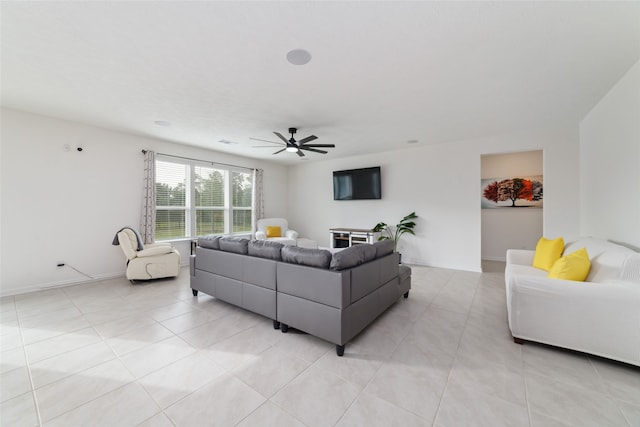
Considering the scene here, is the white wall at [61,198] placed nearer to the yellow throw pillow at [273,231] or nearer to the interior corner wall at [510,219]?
the yellow throw pillow at [273,231]

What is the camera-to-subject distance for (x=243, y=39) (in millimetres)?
2062

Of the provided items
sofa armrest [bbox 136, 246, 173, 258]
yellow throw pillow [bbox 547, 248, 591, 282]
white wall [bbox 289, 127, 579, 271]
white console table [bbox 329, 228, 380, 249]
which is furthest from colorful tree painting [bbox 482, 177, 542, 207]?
sofa armrest [bbox 136, 246, 173, 258]

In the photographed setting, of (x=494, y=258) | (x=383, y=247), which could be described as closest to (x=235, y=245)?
(x=383, y=247)

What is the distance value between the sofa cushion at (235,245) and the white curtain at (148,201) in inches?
104

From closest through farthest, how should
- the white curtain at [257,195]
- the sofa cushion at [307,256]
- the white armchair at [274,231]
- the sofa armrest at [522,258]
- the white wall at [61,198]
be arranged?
the sofa cushion at [307,256] < the sofa armrest at [522,258] < the white wall at [61,198] < the white armchair at [274,231] < the white curtain at [257,195]

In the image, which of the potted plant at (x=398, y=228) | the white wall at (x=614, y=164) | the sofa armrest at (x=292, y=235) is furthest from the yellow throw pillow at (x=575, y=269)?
the sofa armrest at (x=292, y=235)

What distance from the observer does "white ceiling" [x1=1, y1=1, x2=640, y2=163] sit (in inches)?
70.8

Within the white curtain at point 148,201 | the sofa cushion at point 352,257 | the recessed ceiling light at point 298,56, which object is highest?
the recessed ceiling light at point 298,56

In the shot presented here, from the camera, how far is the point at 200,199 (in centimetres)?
598

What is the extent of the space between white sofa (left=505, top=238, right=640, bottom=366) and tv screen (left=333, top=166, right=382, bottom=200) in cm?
406

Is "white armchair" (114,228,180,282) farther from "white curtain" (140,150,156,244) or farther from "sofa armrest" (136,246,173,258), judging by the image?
"white curtain" (140,150,156,244)

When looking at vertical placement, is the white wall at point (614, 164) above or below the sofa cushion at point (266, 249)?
above

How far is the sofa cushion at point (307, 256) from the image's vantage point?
2.32m

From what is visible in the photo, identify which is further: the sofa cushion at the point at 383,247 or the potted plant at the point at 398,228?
the potted plant at the point at 398,228
